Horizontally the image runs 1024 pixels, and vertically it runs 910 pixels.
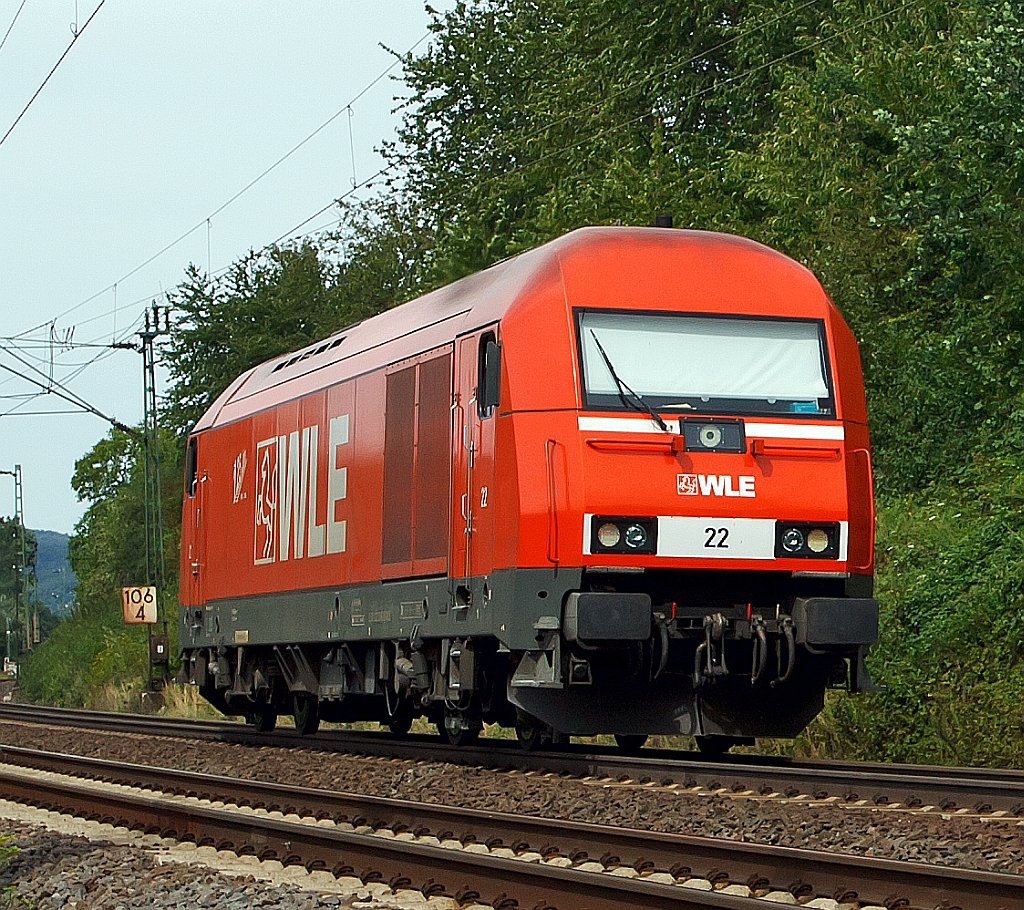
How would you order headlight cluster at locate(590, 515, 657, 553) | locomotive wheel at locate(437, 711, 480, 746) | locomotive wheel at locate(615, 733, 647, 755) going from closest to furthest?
headlight cluster at locate(590, 515, 657, 553) < locomotive wheel at locate(437, 711, 480, 746) < locomotive wheel at locate(615, 733, 647, 755)

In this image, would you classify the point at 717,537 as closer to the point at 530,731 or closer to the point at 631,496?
the point at 631,496

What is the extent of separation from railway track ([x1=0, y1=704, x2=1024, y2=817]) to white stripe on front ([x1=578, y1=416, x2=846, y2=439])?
2.33m

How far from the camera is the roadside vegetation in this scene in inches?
654

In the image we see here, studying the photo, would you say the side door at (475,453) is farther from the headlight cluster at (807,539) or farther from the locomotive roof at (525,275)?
the headlight cluster at (807,539)

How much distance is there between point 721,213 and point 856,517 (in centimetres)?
1811

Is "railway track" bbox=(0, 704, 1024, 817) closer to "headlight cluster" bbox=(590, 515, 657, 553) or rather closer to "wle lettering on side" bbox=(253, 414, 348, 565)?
"headlight cluster" bbox=(590, 515, 657, 553)

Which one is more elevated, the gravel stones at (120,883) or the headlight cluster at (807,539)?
the headlight cluster at (807,539)

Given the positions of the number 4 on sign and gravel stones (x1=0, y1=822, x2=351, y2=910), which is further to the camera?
the number 4 on sign

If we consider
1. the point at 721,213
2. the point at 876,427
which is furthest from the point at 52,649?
the point at 876,427

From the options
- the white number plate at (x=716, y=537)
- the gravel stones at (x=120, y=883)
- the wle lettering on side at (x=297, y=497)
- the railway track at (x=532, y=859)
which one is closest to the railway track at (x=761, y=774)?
the white number plate at (x=716, y=537)

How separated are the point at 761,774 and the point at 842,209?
1413cm

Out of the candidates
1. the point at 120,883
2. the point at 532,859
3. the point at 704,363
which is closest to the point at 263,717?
the point at 704,363

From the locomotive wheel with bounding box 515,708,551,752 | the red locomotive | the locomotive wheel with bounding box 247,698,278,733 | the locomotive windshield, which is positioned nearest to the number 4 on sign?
the locomotive wheel with bounding box 247,698,278,733

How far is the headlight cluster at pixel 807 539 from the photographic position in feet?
43.3
